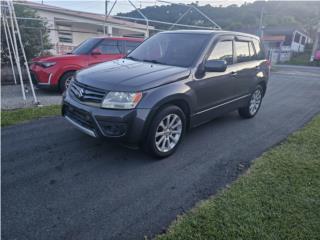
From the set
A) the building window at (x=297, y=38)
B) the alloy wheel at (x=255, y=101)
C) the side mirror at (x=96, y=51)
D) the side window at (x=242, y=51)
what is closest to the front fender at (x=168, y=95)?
the side window at (x=242, y=51)

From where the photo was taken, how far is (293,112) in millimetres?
6570

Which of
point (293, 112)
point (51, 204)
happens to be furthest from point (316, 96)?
point (51, 204)

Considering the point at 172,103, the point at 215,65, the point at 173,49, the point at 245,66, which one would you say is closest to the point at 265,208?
the point at 172,103

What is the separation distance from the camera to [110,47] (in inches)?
323

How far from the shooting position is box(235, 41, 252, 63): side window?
4941 millimetres

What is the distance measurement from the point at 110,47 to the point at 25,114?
371cm

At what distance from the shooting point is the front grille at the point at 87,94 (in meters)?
3.35

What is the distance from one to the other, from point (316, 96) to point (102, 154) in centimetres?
813

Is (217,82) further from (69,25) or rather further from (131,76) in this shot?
(69,25)

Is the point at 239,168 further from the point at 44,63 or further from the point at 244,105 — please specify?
the point at 44,63

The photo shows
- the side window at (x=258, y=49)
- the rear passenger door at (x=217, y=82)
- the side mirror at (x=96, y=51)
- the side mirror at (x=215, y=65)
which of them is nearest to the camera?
the side mirror at (x=215, y=65)

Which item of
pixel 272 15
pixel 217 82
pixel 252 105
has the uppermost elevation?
pixel 272 15

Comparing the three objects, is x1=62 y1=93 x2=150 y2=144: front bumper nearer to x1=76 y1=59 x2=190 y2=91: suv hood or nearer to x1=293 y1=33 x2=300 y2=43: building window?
x1=76 y1=59 x2=190 y2=91: suv hood

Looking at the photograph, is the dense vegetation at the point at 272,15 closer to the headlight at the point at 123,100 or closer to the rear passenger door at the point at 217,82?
the rear passenger door at the point at 217,82
